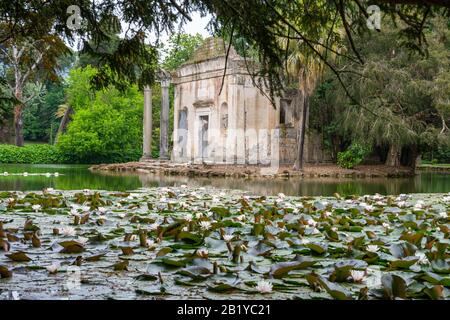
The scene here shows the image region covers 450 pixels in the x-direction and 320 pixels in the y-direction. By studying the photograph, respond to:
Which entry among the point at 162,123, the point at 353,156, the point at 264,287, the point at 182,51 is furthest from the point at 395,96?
the point at 264,287

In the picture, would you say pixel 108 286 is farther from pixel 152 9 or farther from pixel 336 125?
pixel 336 125

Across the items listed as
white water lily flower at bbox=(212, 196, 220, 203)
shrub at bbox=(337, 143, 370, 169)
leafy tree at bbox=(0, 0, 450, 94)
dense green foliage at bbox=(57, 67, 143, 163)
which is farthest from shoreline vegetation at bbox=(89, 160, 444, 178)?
leafy tree at bbox=(0, 0, 450, 94)

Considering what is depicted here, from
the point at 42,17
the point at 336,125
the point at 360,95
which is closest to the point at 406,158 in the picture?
the point at 336,125

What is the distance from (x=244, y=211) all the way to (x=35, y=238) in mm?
3171

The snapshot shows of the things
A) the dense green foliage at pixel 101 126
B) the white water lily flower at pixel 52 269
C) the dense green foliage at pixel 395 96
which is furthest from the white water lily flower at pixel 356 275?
the dense green foliage at pixel 101 126

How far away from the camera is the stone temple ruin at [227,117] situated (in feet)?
83.6

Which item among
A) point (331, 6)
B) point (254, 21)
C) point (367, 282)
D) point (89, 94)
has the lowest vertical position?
point (367, 282)

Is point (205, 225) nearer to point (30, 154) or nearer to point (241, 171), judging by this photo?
point (241, 171)

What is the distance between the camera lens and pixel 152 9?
5895 mm

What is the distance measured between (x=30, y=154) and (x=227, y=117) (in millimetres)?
15061

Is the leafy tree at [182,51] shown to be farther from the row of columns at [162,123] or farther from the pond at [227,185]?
the pond at [227,185]

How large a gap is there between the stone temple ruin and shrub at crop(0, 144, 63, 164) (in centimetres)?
999

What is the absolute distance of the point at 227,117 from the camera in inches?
1026

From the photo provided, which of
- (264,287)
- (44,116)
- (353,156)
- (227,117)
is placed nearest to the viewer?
(264,287)
